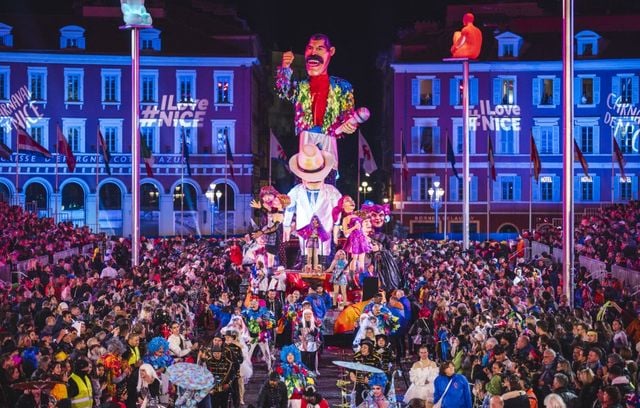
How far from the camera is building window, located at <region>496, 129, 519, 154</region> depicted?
60.2m

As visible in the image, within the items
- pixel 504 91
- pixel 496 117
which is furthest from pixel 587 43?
pixel 496 117

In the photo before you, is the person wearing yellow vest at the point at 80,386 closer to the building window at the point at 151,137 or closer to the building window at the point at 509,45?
the building window at the point at 151,137

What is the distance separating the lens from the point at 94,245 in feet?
116

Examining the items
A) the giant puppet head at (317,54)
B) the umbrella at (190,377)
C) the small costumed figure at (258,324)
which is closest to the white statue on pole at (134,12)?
the giant puppet head at (317,54)

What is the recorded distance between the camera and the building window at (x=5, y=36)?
6000 centimetres

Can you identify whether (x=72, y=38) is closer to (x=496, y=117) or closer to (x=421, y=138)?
(x=421, y=138)

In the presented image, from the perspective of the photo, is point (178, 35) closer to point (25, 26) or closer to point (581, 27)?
point (25, 26)

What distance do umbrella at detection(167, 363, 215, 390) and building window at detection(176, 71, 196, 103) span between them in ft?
163

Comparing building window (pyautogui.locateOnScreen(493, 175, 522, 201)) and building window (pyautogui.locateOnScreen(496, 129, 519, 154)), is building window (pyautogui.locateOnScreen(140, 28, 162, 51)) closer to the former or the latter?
building window (pyautogui.locateOnScreen(496, 129, 519, 154))

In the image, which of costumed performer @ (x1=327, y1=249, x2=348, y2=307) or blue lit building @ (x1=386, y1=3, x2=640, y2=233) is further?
blue lit building @ (x1=386, y1=3, x2=640, y2=233)

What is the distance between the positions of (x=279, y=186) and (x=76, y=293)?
172ft

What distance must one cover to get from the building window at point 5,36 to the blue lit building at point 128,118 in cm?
6

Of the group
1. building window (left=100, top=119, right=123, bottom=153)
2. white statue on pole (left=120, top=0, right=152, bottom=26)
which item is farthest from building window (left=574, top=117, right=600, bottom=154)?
white statue on pole (left=120, top=0, right=152, bottom=26)

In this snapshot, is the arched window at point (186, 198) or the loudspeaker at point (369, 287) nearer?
the loudspeaker at point (369, 287)
